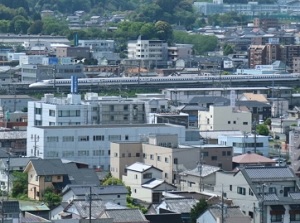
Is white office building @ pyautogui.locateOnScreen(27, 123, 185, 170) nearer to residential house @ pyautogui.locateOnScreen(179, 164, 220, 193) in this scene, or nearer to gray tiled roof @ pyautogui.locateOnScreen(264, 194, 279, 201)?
residential house @ pyautogui.locateOnScreen(179, 164, 220, 193)

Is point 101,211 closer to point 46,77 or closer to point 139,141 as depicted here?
point 139,141

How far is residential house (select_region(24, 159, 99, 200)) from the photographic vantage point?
1259cm

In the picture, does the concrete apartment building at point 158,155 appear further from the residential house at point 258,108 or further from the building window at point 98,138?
the residential house at point 258,108

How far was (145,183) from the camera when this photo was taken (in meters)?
12.8

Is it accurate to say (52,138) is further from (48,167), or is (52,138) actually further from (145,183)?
(145,183)

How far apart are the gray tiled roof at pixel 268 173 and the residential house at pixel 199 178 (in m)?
1.09

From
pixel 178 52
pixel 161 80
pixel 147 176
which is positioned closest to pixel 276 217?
pixel 147 176

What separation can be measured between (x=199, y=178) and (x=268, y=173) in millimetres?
1498

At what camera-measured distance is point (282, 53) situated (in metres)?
32.8

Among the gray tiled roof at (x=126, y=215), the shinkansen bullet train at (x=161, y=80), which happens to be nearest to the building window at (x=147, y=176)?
the gray tiled roof at (x=126, y=215)

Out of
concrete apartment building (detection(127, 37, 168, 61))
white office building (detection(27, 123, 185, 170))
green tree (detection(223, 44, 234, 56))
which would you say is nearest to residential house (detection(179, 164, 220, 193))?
white office building (detection(27, 123, 185, 170))

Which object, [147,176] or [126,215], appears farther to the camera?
[147,176]

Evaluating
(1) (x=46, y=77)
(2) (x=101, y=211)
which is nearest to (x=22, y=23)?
(1) (x=46, y=77)

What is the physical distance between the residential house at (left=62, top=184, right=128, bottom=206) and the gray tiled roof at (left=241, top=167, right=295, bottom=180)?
1.12 metres
